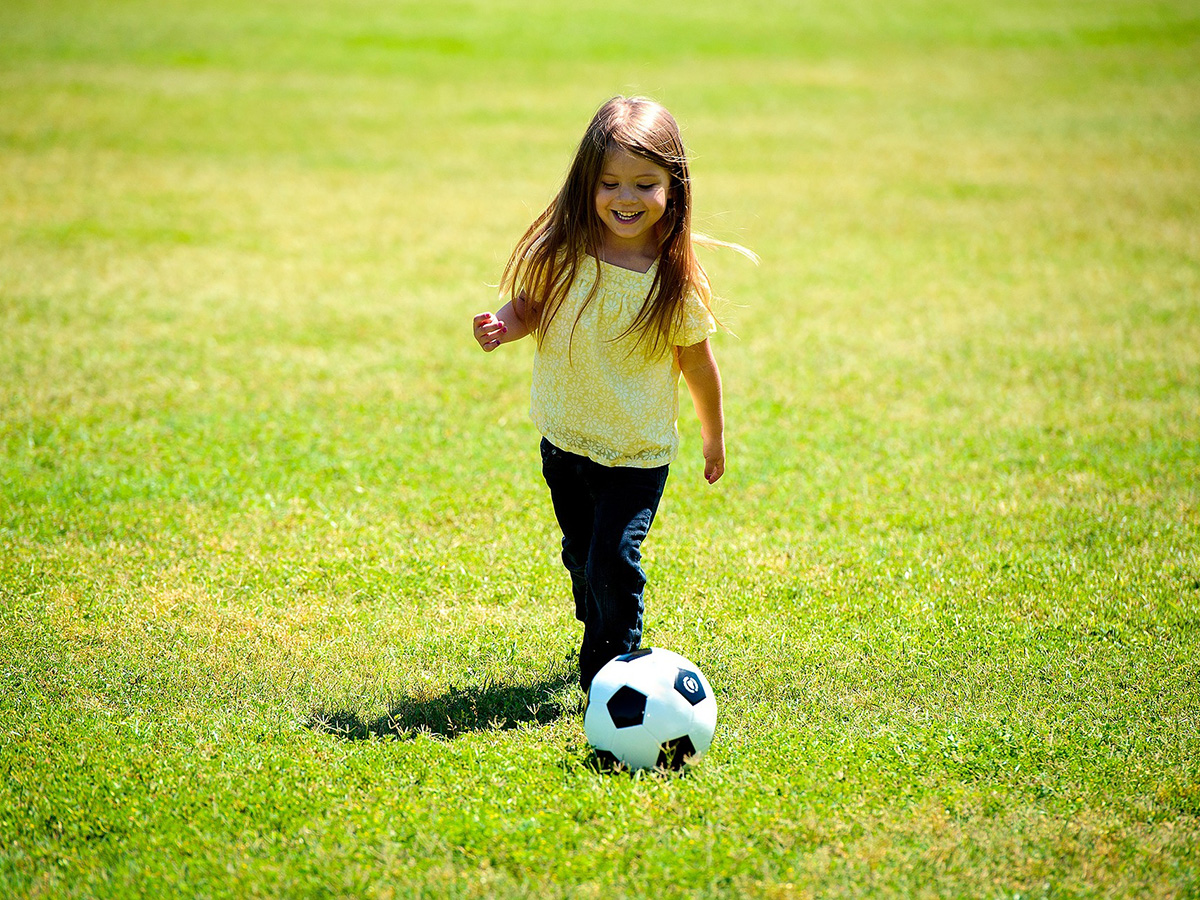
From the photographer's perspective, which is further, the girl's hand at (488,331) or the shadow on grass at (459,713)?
the shadow on grass at (459,713)

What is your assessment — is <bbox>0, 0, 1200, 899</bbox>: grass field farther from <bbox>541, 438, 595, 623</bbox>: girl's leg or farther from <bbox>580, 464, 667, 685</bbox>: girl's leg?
<bbox>541, 438, 595, 623</bbox>: girl's leg

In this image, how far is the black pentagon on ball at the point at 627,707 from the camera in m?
3.23

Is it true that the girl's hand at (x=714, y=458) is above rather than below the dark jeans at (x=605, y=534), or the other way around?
above

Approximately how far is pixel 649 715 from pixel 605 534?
23.0 inches

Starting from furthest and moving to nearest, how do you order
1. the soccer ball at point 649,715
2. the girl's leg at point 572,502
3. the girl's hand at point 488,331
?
the girl's leg at point 572,502
the girl's hand at point 488,331
the soccer ball at point 649,715

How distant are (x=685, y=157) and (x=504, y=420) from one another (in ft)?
10.5

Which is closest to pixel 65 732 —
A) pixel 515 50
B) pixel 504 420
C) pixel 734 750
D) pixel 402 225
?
pixel 734 750

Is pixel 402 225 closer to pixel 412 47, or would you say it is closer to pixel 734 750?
pixel 734 750

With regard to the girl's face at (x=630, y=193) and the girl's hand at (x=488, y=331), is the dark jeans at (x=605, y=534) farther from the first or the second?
the girl's face at (x=630, y=193)

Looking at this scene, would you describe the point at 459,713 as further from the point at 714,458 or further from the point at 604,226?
the point at 604,226

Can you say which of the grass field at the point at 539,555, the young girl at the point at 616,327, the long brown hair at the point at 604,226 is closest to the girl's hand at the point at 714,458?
the young girl at the point at 616,327

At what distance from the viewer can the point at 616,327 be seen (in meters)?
3.44

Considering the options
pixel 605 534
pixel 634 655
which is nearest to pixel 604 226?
pixel 605 534

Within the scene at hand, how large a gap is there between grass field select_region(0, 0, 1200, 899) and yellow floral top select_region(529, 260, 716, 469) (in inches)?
37.7
